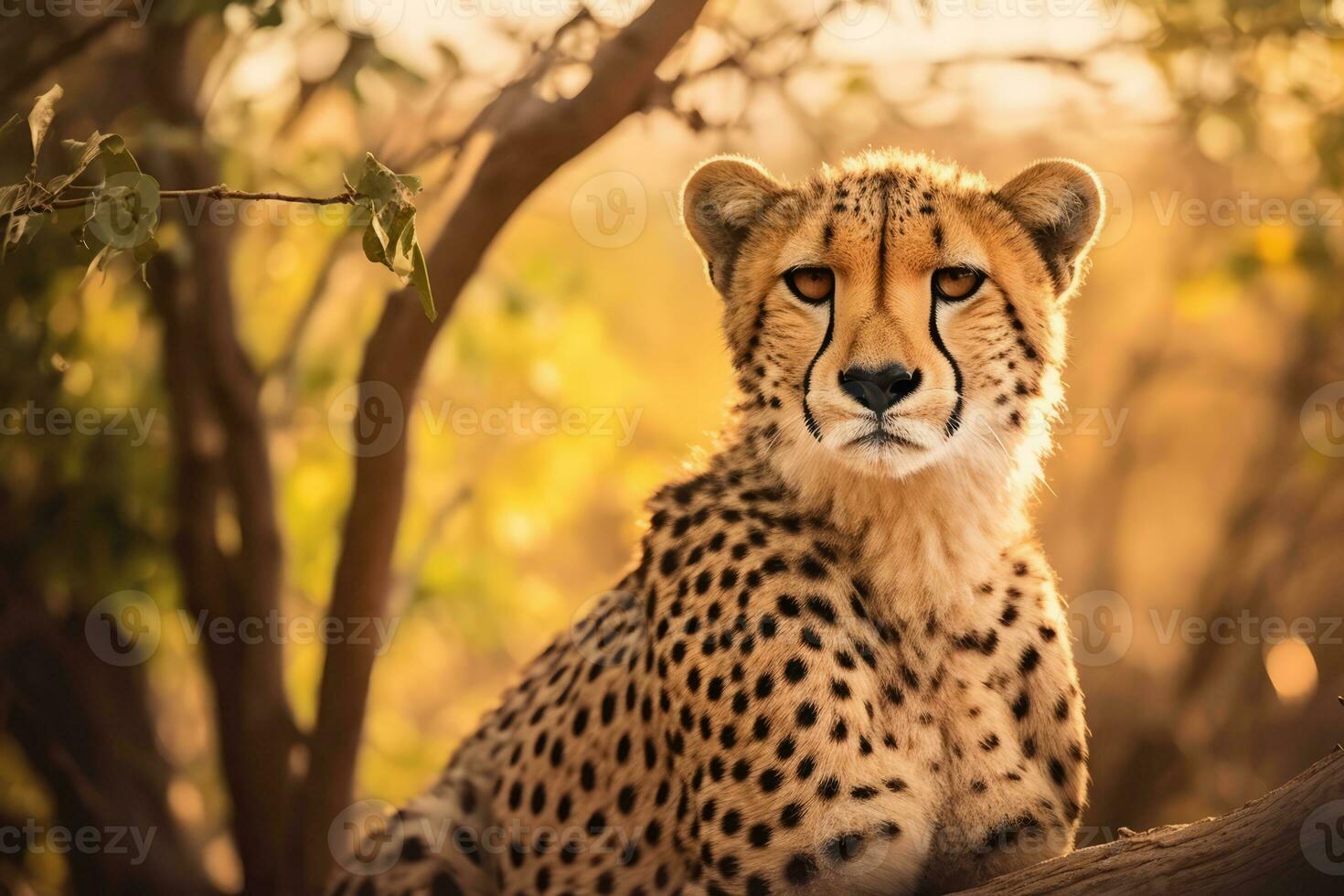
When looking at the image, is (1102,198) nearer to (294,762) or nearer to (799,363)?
(799,363)

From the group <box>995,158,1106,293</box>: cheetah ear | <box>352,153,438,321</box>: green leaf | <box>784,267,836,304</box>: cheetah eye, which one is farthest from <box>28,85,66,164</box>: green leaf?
<box>995,158,1106,293</box>: cheetah ear

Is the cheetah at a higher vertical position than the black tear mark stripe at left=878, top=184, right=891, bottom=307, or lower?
lower

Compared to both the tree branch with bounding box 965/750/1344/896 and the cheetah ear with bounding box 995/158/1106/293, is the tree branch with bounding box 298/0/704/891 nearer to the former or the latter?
the cheetah ear with bounding box 995/158/1106/293

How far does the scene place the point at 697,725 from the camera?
113 inches

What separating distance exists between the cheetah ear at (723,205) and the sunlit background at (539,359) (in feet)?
1.05

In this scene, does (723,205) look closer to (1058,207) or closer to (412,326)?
(1058,207)

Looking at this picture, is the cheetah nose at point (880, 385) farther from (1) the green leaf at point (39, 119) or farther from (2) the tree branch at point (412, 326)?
(1) the green leaf at point (39, 119)

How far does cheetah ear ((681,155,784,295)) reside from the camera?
3.10 metres

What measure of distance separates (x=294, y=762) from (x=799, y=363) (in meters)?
2.56

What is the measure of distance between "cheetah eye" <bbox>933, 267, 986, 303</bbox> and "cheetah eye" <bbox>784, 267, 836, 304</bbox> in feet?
0.66

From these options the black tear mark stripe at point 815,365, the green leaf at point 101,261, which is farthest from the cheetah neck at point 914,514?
the green leaf at point 101,261

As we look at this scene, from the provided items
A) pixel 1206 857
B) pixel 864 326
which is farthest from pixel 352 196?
pixel 1206 857

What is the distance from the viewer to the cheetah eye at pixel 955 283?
2.80m

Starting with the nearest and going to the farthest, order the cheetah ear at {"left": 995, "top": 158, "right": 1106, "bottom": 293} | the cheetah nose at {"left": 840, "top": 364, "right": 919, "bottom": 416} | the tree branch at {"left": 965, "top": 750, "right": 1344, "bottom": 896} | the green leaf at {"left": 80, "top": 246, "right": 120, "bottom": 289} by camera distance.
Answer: the green leaf at {"left": 80, "top": 246, "right": 120, "bottom": 289}
the tree branch at {"left": 965, "top": 750, "right": 1344, "bottom": 896}
the cheetah nose at {"left": 840, "top": 364, "right": 919, "bottom": 416}
the cheetah ear at {"left": 995, "top": 158, "right": 1106, "bottom": 293}
